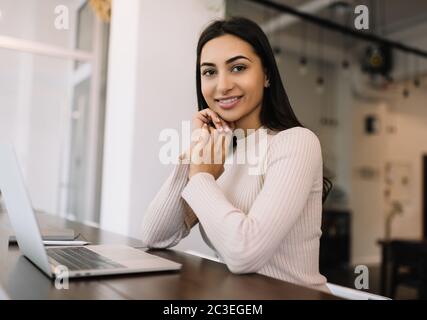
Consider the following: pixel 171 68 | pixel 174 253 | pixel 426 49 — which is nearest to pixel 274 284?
pixel 174 253

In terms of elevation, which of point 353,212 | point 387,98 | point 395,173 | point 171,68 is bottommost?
point 353,212

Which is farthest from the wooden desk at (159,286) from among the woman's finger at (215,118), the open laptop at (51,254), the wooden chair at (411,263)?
the wooden chair at (411,263)

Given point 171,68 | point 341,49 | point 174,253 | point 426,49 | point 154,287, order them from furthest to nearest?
point 341,49
point 426,49
point 171,68
point 174,253
point 154,287

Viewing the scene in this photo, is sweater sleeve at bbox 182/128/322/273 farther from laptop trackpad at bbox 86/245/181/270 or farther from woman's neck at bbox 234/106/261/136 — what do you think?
woman's neck at bbox 234/106/261/136

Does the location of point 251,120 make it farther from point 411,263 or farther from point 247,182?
point 411,263

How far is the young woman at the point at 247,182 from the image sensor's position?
3.01ft

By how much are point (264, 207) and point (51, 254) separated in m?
0.49

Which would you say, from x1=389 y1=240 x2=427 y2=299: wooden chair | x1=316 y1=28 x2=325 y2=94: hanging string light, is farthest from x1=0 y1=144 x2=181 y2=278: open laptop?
x1=316 y1=28 x2=325 y2=94: hanging string light

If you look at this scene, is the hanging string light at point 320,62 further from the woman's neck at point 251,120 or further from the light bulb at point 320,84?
the woman's neck at point 251,120

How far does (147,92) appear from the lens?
2598mm

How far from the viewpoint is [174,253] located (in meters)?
1.18

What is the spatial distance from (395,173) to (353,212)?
0.97 m

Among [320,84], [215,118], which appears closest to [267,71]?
[215,118]

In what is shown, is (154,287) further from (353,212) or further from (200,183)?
(353,212)
